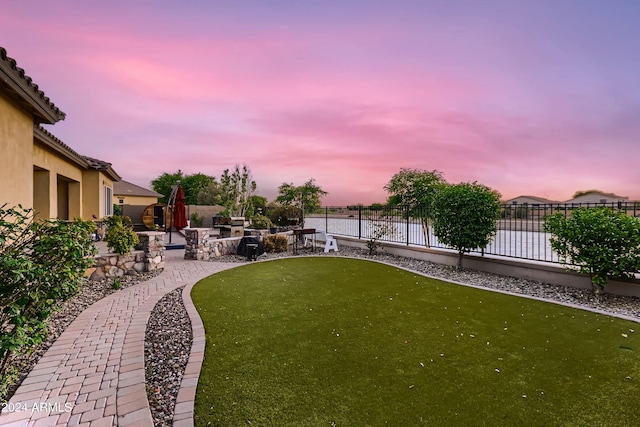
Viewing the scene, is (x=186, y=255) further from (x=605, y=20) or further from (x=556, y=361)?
(x=605, y=20)

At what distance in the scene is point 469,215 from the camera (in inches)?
303

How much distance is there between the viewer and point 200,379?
9.41 feet

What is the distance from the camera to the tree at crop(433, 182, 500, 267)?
25.0ft

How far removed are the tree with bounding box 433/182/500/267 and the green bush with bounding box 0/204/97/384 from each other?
776 cm

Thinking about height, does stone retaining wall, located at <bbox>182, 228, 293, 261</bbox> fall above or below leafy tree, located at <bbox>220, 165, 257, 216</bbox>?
below

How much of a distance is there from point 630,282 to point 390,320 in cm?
494

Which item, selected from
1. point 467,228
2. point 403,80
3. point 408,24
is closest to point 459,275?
point 467,228

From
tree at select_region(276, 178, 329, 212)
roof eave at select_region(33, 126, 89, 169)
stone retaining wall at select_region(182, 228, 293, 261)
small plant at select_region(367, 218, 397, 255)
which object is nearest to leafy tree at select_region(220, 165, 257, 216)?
tree at select_region(276, 178, 329, 212)

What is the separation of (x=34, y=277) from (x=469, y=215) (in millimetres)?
8232

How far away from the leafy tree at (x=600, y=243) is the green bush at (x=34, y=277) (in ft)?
26.2

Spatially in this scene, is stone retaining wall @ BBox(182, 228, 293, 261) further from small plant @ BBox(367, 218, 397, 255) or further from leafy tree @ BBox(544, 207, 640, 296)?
leafy tree @ BBox(544, 207, 640, 296)

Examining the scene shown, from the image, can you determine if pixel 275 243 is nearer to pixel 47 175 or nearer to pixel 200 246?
pixel 200 246

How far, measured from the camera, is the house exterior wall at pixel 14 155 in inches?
164

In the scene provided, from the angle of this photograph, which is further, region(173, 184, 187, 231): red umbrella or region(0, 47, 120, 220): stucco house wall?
region(173, 184, 187, 231): red umbrella
